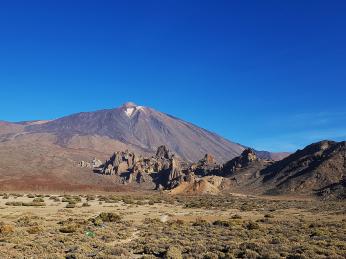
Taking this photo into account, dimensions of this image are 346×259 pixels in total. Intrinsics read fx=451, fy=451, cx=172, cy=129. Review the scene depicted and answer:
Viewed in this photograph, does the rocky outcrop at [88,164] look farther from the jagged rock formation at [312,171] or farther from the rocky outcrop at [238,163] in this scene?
the jagged rock formation at [312,171]

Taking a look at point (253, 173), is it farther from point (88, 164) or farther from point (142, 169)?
point (88, 164)

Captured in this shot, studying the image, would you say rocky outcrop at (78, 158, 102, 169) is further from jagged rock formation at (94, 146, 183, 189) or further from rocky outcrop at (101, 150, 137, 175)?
rocky outcrop at (101, 150, 137, 175)

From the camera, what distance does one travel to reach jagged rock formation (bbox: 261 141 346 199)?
343 ft

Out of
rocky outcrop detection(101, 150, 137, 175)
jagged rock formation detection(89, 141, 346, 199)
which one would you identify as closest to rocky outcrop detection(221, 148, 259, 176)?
jagged rock formation detection(89, 141, 346, 199)

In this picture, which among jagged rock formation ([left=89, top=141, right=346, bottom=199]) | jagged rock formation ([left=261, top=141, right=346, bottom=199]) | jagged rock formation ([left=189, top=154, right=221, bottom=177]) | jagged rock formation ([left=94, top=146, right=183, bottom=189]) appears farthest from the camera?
jagged rock formation ([left=189, top=154, right=221, bottom=177])

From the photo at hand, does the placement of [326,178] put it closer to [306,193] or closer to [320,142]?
[306,193]

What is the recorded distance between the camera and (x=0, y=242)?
23234 millimetres

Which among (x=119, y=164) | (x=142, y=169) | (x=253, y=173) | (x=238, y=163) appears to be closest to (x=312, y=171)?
(x=253, y=173)

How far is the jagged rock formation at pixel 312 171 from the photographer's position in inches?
4122

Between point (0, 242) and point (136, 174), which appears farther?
point (136, 174)

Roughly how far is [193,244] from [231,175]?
117451 millimetres

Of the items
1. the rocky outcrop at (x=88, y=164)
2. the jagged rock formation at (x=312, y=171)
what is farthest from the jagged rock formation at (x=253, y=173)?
the rocky outcrop at (x=88, y=164)

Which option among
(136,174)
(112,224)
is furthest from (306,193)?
(112,224)

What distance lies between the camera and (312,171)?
369ft
